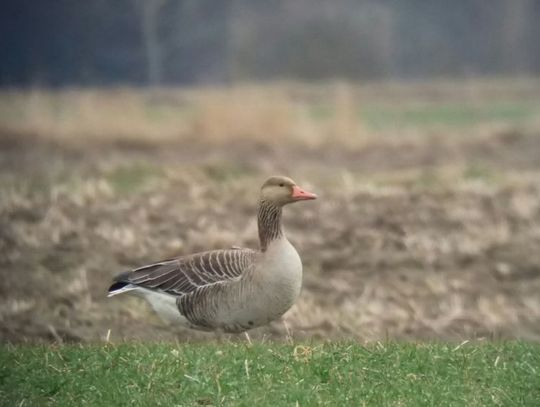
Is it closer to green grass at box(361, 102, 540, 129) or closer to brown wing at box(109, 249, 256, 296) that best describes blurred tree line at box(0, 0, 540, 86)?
green grass at box(361, 102, 540, 129)

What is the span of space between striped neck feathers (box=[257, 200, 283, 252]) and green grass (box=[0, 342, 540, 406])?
3.98 feet

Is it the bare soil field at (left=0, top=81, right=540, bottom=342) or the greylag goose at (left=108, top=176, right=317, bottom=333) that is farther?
the bare soil field at (left=0, top=81, right=540, bottom=342)

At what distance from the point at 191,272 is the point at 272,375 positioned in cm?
206

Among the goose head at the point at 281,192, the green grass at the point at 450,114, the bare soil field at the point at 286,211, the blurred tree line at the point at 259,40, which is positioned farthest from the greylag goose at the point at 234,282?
the blurred tree line at the point at 259,40

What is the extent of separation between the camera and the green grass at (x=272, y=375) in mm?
6938

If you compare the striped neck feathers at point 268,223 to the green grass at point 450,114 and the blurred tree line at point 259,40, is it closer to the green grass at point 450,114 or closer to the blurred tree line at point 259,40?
the green grass at point 450,114

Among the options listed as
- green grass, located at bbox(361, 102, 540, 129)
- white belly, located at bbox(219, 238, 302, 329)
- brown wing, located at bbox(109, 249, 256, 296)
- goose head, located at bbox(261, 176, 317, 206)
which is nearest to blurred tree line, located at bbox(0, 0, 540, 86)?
green grass, located at bbox(361, 102, 540, 129)

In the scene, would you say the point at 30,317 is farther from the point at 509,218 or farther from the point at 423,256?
the point at 509,218

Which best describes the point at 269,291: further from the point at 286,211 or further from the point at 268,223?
the point at 286,211

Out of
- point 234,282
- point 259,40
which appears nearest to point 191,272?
point 234,282

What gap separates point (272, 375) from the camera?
723 centimetres

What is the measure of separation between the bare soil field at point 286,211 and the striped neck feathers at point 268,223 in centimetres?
98

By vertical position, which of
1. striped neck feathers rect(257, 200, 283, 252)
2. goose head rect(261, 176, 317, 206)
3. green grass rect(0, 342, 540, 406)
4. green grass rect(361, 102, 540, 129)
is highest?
goose head rect(261, 176, 317, 206)

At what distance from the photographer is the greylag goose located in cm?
863
